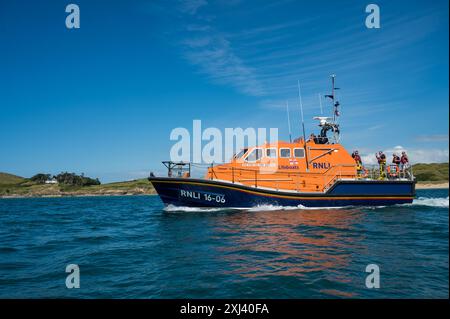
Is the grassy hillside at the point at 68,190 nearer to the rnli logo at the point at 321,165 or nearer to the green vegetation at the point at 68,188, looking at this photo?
the green vegetation at the point at 68,188

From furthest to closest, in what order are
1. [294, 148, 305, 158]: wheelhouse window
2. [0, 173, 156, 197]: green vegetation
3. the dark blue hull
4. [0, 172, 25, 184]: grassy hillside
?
1. [0, 172, 25, 184]: grassy hillside
2. [0, 173, 156, 197]: green vegetation
3. [294, 148, 305, 158]: wheelhouse window
4. the dark blue hull

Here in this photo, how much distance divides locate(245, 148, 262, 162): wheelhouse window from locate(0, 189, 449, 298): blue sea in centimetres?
472

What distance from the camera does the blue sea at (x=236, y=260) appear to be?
4629 mm

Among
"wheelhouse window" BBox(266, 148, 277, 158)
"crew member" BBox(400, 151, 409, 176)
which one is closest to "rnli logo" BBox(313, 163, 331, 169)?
"wheelhouse window" BBox(266, 148, 277, 158)

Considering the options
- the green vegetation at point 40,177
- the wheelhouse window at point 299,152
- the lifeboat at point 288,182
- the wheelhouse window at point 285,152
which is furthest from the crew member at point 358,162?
the green vegetation at point 40,177

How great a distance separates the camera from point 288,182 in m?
15.3

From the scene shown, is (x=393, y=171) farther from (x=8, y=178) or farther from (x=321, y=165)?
(x=8, y=178)

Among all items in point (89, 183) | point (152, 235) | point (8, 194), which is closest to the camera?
point (152, 235)

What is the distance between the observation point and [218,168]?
15156 mm

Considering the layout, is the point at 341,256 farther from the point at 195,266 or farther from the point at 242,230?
the point at 242,230

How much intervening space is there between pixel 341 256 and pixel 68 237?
8708 millimetres

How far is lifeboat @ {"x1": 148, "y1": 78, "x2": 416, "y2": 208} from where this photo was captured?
1420cm

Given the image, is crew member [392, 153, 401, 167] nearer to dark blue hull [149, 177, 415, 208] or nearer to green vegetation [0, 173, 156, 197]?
dark blue hull [149, 177, 415, 208]
